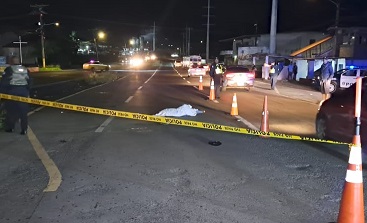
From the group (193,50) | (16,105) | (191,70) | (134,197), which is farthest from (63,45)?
(134,197)

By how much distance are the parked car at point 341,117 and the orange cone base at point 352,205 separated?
11.6 ft

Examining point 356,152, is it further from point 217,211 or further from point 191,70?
point 191,70

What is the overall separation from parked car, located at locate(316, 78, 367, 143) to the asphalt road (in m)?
0.36

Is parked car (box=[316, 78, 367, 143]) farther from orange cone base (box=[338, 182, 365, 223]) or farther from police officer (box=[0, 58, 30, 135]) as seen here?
police officer (box=[0, 58, 30, 135])

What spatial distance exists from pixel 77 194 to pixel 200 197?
163 cm

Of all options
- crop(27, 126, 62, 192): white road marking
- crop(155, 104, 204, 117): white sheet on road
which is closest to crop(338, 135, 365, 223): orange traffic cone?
crop(27, 126, 62, 192): white road marking

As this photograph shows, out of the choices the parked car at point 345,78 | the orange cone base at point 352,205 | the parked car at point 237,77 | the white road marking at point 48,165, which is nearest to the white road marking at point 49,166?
the white road marking at point 48,165

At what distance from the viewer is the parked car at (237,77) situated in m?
23.0

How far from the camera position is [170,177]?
619 centimetres

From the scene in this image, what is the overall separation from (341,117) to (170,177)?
12.9ft

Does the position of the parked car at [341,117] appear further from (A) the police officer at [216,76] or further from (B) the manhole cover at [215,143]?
(A) the police officer at [216,76]

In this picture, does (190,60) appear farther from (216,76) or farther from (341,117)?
(341,117)

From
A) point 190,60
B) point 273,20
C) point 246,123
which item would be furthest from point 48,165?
point 190,60

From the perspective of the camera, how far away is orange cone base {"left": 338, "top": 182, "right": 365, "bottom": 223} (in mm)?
3914
